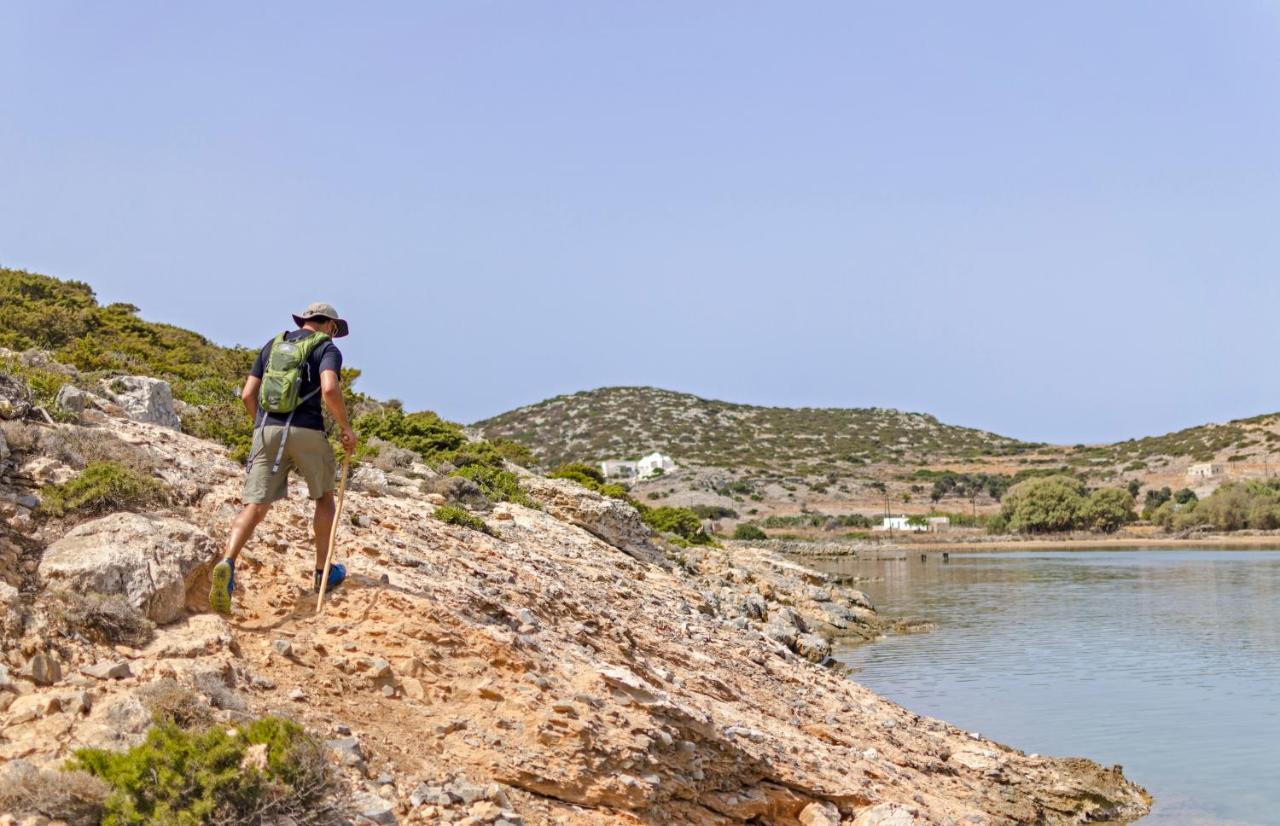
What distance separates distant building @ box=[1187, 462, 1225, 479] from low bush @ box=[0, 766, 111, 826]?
362 ft

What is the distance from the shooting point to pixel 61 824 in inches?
216

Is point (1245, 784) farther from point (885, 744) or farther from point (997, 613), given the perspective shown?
point (997, 613)

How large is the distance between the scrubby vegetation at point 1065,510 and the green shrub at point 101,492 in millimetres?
85698

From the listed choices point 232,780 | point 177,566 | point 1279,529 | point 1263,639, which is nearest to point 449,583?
point 177,566

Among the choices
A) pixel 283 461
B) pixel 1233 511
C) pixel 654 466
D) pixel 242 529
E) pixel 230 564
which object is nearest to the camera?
pixel 230 564

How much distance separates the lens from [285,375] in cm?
808

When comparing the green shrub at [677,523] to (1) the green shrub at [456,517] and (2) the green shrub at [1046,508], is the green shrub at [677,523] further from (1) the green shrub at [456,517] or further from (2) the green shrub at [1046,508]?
(2) the green shrub at [1046,508]

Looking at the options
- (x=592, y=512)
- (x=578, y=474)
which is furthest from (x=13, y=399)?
(x=578, y=474)

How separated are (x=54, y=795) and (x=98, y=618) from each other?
170 centimetres

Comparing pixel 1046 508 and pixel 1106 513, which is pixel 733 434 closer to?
pixel 1046 508

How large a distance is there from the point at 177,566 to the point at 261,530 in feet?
5.06

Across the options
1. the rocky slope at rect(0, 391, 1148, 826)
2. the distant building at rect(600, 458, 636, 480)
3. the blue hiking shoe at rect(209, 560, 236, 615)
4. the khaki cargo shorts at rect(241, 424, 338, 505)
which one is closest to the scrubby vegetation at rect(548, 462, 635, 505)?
the rocky slope at rect(0, 391, 1148, 826)

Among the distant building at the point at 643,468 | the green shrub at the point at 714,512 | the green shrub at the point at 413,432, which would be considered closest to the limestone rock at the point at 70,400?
the green shrub at the point at 413,432

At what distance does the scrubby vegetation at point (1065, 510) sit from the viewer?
86312 mm
